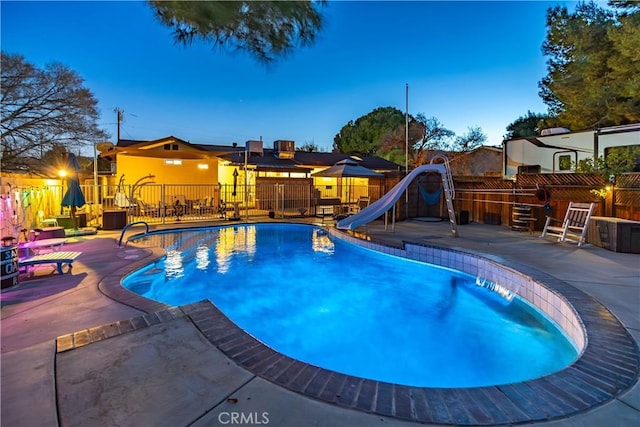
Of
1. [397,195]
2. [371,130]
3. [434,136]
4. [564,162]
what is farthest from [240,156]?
[371,130]

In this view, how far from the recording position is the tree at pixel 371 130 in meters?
32.2

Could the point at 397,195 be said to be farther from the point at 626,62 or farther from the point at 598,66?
the point at 598,66

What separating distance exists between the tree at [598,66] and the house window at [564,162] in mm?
1667

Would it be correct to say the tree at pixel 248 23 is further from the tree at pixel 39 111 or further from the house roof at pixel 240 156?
the tree at pixel 39 111

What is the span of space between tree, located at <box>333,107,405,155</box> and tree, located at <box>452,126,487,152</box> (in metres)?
5.13

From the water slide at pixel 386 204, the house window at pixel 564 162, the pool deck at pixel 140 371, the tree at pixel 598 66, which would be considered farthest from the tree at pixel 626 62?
the pool deck at pixel 140 371

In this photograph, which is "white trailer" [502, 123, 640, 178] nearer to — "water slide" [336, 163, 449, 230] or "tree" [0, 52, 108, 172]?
"water slide" [336, 163, 449, 230]

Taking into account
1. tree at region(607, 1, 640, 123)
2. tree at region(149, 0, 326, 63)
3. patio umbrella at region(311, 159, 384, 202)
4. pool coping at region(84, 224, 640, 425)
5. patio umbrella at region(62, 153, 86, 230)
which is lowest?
pool coping at region(84, 224, 640, 425)

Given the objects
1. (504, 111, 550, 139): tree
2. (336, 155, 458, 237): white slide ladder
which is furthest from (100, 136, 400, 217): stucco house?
(504, 111, 550, 139): tree

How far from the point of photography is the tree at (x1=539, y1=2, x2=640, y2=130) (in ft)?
37.6

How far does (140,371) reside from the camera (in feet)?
8.25

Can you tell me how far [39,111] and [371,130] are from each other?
25.0 meters

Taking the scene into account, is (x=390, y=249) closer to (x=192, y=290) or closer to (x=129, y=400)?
(x=192, y=290)

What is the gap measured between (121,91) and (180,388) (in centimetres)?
2170
